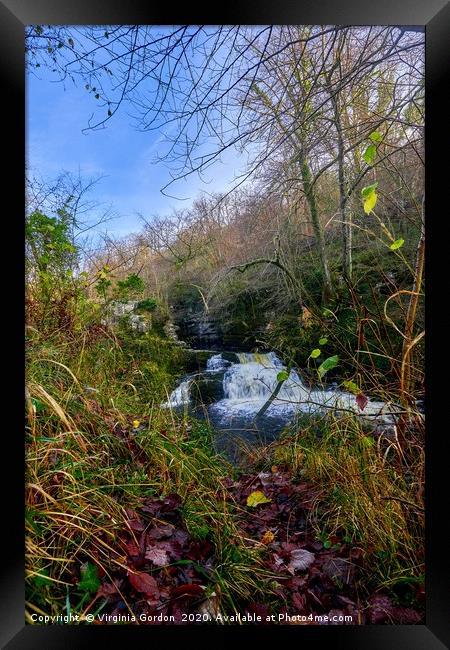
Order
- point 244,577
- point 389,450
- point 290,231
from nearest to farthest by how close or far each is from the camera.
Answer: point 244,577 → point 389,450 → point 290,231

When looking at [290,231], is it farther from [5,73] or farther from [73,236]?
[5,73]

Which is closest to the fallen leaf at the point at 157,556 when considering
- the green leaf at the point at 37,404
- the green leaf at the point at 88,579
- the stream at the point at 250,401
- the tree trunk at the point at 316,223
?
the green leaf at the point at 88,579

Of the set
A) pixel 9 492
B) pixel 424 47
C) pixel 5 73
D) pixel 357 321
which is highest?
pixel 424 47

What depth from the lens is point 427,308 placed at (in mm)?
1009

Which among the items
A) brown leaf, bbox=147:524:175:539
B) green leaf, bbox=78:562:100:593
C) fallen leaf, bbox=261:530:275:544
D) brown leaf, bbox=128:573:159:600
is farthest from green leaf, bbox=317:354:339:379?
green leaf, bbox=78:562:100:593

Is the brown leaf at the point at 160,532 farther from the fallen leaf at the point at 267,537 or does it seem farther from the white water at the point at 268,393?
the white water at the point at 268,393

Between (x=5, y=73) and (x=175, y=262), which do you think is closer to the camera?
(x=5, y=73)

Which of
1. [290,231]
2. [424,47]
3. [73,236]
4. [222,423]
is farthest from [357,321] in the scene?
[73,236]

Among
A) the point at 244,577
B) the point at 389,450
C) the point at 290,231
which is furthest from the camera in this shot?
the point at 290,231

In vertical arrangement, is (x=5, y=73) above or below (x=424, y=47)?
below

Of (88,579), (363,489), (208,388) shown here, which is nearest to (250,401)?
(208,388)

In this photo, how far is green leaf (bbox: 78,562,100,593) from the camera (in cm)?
81

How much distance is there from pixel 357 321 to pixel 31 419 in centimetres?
147

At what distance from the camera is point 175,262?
4.10ft
